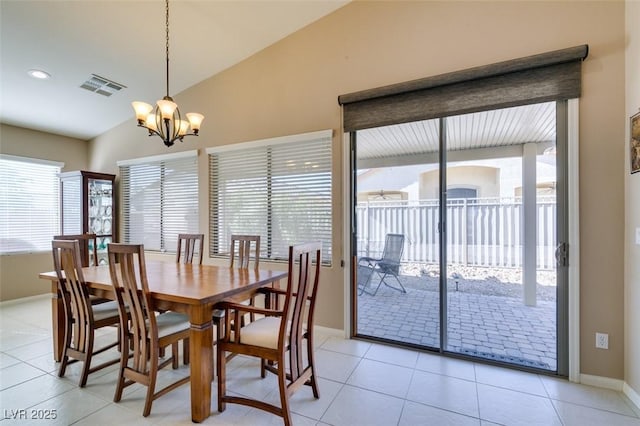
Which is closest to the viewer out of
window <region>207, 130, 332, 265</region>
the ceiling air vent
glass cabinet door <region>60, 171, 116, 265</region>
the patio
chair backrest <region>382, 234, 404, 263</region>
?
the patio

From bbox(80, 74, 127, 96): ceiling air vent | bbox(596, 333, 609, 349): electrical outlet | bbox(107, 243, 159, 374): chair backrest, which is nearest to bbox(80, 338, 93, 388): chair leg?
bbox(107, 243, 159, 374): chair backrest

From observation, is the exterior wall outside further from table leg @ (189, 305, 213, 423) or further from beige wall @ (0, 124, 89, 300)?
beige wall @ (0, 124, 89, 300)

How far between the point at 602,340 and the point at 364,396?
187 cm

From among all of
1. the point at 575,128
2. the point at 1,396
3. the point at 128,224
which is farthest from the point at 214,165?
the point at 575,128

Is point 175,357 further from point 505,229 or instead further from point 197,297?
point 505,229

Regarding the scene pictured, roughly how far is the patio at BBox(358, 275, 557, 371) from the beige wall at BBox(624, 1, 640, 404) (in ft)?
1.64

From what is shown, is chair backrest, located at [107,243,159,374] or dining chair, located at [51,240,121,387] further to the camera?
dining chair, located at [51,240,121,387]

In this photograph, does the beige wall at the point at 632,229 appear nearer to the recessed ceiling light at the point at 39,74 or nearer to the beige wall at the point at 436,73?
the beige wall at the point at 436,73

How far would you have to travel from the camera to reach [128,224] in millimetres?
4957

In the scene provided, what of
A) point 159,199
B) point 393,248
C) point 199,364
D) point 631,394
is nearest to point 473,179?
point 393,248

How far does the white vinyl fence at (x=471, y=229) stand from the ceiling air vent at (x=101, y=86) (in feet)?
12.3

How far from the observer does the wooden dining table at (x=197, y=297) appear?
1837mm

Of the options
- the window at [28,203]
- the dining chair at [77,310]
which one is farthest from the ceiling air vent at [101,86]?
the dining chair at [77,310]

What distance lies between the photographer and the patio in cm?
266
